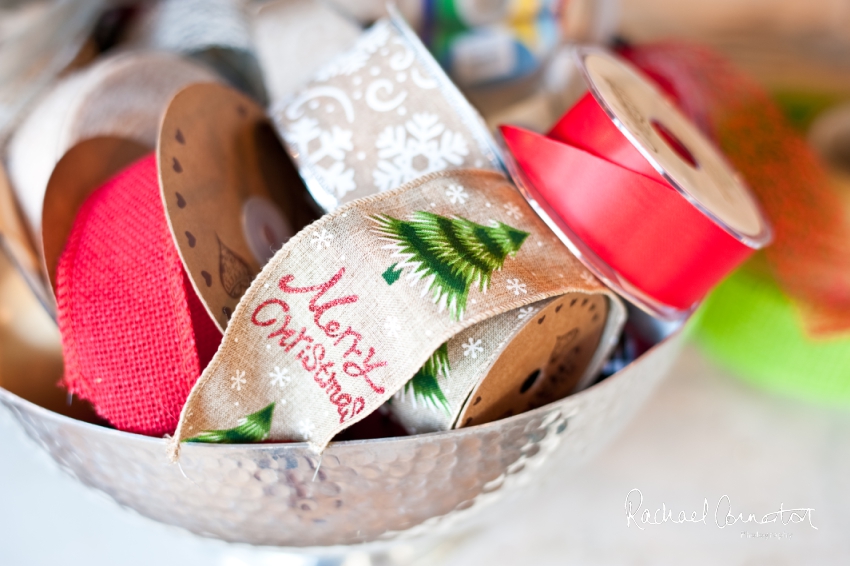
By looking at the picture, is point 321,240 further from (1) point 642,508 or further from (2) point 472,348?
(1) point 642,508

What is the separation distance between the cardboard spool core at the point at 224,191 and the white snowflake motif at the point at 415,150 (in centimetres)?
7

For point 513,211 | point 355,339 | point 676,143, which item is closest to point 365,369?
point 355,339

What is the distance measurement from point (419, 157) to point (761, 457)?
37 centimetres

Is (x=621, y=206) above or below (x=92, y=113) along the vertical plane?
below

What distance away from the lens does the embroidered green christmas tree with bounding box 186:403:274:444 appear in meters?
0.30

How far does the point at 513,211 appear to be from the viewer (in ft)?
1.13

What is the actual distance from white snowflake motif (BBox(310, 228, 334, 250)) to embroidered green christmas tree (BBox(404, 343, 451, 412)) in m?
0.07

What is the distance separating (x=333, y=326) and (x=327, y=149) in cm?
12

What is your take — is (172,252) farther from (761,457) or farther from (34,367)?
(761,457)

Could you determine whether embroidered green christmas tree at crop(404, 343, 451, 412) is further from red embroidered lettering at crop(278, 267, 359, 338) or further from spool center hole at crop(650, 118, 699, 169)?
spool center hole at crop(650, 118, 699, 169)

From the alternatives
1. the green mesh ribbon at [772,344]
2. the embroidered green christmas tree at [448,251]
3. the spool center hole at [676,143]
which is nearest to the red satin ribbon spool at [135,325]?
the embroidered green christmas tree at [448,251]

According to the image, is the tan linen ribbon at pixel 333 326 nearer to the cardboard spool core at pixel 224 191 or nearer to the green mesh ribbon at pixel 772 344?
the cardboard spool core at pixel 224 191

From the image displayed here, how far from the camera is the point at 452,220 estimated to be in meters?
0.32

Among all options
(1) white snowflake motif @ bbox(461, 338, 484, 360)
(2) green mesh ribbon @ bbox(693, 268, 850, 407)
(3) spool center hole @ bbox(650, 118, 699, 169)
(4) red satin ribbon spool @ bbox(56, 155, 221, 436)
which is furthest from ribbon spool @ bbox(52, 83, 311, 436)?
(2) green mesh ribbon @ bbox(693, 268, 850, 407)
